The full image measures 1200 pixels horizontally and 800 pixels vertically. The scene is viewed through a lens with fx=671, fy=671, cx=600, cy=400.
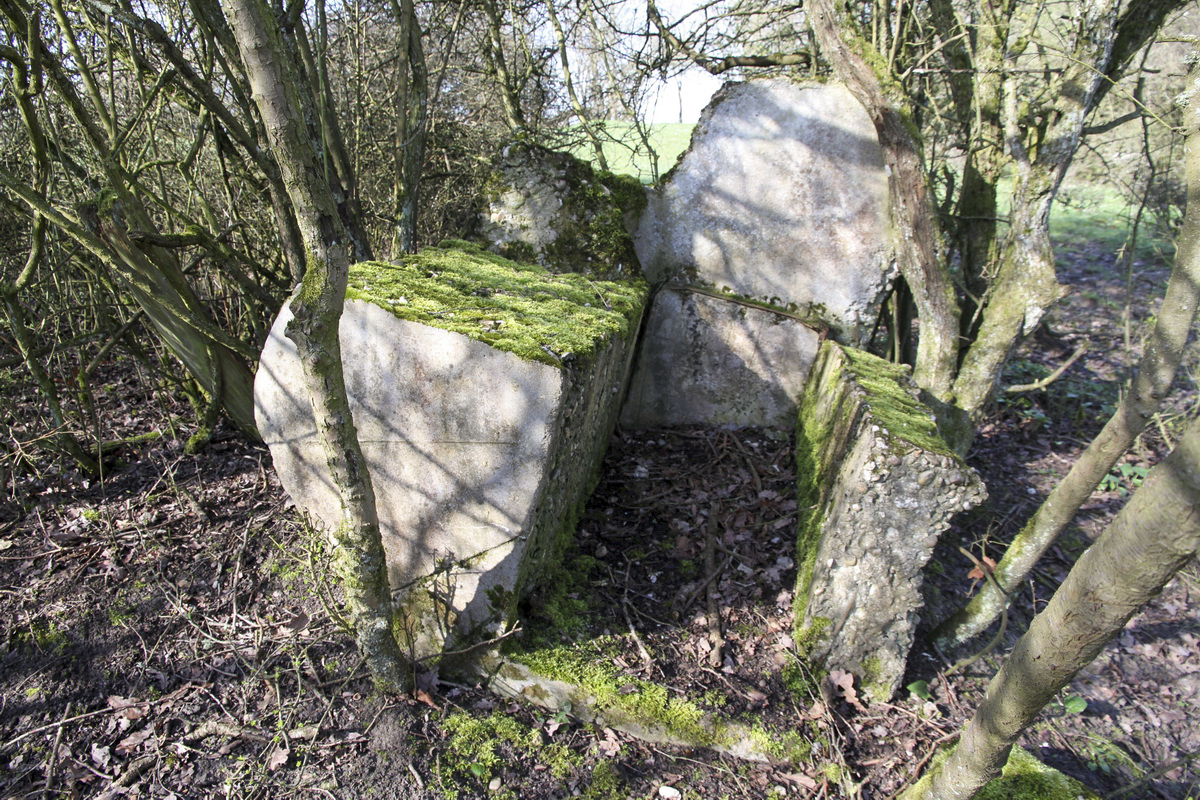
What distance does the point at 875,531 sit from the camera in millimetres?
3029

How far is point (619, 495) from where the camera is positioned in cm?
445

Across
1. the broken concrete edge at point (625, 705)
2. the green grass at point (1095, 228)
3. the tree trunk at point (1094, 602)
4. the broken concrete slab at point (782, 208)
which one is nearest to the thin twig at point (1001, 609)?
the broken concrete edge at point (625, 705)

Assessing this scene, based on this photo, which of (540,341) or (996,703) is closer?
(996,703)

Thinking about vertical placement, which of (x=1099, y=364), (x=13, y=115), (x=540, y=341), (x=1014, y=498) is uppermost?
(x=13, y=115)

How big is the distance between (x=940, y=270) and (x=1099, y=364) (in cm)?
367

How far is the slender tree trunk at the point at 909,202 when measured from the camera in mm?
4184

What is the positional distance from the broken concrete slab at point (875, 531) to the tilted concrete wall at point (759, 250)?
5.01 ft

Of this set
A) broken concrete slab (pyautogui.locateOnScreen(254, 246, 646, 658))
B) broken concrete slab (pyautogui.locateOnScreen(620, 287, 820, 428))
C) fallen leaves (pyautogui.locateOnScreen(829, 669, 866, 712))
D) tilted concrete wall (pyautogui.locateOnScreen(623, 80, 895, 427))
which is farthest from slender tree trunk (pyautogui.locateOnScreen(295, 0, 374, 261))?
fallen leaves (pyautogui.locateOnScreen(829, 669, 866, 712))

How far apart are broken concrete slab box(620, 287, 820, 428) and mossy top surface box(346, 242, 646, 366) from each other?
83 cm

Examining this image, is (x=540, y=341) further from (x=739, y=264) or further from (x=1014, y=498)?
(x=1014, y=498)

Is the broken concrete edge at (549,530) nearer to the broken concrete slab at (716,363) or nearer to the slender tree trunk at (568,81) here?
the broken concrete slab at (716,363)

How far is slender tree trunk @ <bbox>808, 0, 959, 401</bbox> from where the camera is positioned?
4.18 m

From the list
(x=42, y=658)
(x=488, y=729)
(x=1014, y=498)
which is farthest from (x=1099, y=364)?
(x=42, y=658)

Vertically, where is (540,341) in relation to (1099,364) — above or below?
above
